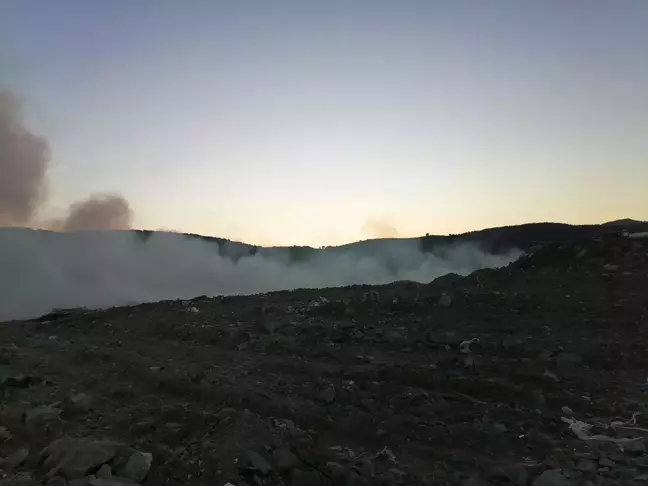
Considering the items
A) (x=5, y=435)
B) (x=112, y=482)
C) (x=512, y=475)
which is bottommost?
(x=512, y=475)

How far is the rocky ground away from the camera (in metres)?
5.71

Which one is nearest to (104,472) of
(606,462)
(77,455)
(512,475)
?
(77,455)

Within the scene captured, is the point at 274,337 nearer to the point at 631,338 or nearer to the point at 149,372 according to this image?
the point at 149,372

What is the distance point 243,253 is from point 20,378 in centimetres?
2646

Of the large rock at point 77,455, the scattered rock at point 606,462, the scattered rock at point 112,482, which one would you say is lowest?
the scattered rock at point 606,462

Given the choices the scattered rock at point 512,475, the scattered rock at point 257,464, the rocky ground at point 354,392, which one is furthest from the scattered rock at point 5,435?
the scattered rock at point 512,475

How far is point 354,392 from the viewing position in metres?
8.07

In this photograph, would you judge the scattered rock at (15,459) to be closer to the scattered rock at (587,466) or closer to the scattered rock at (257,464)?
the scattered rock at (257,464)

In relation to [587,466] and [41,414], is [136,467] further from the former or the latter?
[587,466]

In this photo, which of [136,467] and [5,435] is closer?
[136,467]

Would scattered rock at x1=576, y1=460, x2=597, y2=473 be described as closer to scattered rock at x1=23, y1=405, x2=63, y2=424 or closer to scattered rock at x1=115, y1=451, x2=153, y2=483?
scattered rock at x1=115, y1=451, x2=153, y2=483

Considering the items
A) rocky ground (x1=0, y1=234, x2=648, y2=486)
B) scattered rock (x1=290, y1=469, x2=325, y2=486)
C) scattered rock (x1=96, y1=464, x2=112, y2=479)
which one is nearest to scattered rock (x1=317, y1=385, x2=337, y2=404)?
rocky ground (x1=0, y1=234, x2=648, y2=486)

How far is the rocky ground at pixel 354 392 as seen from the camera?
5.71 m

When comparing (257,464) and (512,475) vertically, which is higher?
(257,464)
